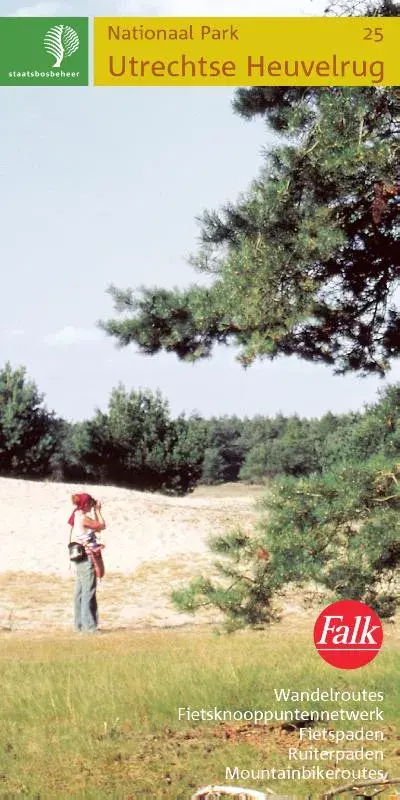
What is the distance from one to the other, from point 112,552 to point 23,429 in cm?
802

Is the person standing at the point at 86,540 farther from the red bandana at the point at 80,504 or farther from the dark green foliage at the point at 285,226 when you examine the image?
the dark green foliage at the point at 285,226

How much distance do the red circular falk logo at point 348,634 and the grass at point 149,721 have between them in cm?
21

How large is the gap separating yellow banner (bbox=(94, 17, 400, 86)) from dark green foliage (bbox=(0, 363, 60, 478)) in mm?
19403

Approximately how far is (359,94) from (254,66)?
23.6 inches

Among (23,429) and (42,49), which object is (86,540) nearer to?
(42,49)

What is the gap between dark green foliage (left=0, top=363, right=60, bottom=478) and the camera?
23078mm

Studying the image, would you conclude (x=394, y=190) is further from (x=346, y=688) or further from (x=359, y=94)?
(x=346, y=688)

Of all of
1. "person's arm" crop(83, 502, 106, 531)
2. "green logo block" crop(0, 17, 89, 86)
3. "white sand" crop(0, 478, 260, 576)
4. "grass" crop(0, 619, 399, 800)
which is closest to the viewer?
"grass" crop(0, 619, 399, 800)

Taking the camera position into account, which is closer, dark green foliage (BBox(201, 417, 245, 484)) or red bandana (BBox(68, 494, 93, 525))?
red bandana (BBox(68, 494, 93, 525))

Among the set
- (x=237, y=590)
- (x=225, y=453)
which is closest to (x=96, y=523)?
(x=237, y=590)

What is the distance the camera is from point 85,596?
887cm

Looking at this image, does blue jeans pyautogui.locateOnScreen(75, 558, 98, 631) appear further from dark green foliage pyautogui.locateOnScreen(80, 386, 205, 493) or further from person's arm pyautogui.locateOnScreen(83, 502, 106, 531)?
dark green foliage pyautogui.locateOnScreen(80, 386, 205, 493)

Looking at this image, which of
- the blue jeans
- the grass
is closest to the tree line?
the blue jeans

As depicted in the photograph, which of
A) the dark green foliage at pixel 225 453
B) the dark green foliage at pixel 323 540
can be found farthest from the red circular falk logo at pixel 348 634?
the dark green foliage at pixel 225 453
